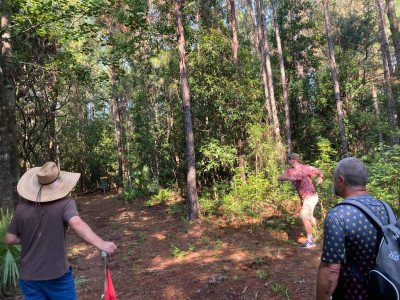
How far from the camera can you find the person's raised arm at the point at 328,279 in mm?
1747

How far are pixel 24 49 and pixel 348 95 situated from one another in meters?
18.5

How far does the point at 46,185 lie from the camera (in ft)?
8.45

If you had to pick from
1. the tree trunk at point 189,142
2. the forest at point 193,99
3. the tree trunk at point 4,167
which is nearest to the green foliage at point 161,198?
the forest at point 193,99

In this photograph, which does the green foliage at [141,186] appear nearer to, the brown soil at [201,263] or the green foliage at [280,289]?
the brown soil at [201,263]

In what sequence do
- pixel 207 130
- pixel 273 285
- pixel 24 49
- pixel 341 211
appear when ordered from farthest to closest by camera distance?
pixel 207 130 → pixel 24 49 → pixel 273 285 → pixel 341 211

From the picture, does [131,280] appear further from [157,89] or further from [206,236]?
[157,89]

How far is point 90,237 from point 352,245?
77.5 inches

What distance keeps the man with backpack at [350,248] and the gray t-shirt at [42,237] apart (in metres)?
2.09

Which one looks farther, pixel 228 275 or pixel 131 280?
pixel 131 280

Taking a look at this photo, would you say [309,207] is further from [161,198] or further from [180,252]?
[161,198]

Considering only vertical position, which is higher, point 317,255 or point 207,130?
point 207,130

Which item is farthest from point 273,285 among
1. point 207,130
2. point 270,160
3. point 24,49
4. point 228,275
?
point 24,49

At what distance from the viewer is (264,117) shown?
12523mm

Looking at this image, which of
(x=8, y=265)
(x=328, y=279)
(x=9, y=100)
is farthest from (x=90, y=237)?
(x=9, y=100)
